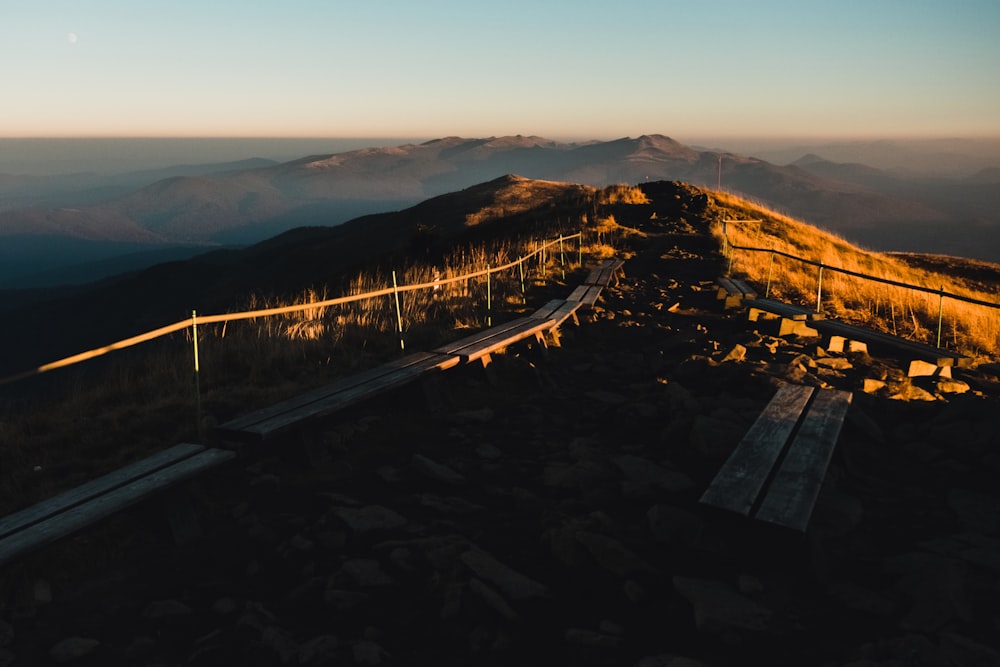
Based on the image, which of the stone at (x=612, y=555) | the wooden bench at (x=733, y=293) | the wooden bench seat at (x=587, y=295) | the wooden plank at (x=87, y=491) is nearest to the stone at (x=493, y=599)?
the stone at (x=612, y=555)

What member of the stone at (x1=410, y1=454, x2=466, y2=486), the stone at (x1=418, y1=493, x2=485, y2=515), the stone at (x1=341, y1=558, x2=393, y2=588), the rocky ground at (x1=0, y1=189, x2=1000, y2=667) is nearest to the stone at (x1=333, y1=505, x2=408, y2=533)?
the rocky ground at (x1=0, y1=189, x2=1000, y2=667)

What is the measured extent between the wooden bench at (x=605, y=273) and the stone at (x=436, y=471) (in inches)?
308

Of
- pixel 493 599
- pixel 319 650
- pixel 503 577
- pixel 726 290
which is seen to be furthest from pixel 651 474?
pixel 726 290

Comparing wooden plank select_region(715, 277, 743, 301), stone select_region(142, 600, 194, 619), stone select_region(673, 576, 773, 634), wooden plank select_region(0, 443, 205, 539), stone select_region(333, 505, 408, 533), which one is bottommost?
stone select_region(142, 600, 194, 619)

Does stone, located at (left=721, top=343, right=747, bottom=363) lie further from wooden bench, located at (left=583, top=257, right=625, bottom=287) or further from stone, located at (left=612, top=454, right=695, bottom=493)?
wooden bench, located at (left=583, top=257, right=625, bottom=287)

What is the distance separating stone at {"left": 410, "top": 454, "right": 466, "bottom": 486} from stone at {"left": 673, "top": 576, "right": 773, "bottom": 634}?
1953 millimetres

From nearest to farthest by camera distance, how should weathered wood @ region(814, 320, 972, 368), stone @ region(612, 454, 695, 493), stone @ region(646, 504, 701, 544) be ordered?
stone @ region(646, 504, 701, 544)
stone @ region(612, 454, 695, 493)
weathered wood @ region(814, 320, 972, 368)

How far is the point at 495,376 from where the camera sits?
7547 mm

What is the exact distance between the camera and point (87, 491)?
12.7ft

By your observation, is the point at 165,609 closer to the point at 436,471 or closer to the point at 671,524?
the point at 436,471

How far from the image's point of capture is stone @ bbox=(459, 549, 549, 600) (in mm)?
3461

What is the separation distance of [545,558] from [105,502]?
8.05 ft

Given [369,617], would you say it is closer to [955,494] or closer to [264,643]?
[264,643]

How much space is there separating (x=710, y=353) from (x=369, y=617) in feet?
19.7
